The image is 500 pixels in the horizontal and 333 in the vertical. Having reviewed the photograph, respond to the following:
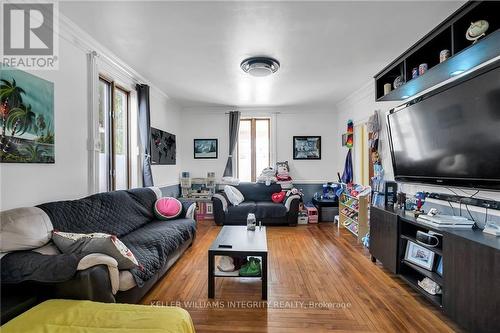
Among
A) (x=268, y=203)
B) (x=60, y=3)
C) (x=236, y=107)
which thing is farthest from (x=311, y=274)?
(x=236, y=107)

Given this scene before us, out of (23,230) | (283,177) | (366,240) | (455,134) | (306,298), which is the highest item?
(455,134)

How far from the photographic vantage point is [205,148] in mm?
5961

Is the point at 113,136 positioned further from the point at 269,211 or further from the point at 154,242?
the point at 269,211

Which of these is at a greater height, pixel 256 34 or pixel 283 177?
pixel 256 34

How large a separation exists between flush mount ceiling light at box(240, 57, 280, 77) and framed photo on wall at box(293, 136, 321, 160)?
2864 mm

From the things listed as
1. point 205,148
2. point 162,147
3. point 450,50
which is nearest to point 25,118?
point 162,147

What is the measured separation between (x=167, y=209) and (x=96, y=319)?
225 centimetres

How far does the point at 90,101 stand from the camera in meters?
2.79

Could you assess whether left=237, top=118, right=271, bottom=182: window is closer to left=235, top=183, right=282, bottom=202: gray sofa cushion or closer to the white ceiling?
left=235, top=183, right=282, bottom=202: gray sofa cushion

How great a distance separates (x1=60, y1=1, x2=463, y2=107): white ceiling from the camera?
2.09m

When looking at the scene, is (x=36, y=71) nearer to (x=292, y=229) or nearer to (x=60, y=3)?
(x=60, y=3)

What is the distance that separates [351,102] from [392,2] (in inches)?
120

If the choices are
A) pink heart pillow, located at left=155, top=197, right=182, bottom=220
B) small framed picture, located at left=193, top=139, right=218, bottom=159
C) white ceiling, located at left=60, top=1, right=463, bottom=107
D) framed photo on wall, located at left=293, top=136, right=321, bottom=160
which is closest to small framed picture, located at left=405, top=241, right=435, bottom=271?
white ceiling, located at left=60, top=1, right=463, bottom=107

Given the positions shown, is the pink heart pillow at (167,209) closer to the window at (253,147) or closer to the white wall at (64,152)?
the white wall at (64,152)
